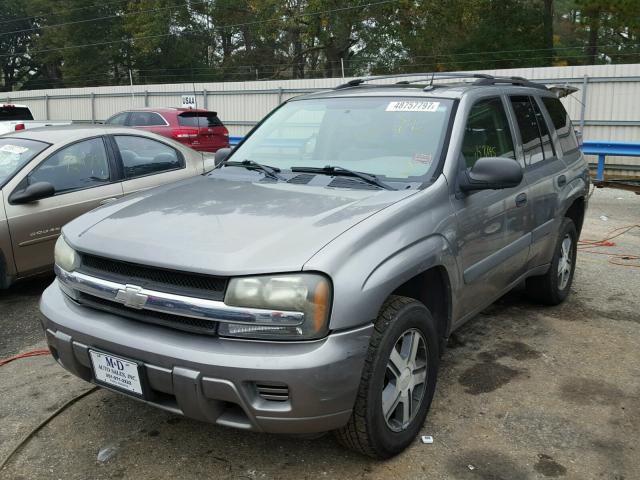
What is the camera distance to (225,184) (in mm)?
3674

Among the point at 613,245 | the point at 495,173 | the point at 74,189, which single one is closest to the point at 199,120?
the point at 74,189

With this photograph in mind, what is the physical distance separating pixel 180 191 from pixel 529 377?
240 cm

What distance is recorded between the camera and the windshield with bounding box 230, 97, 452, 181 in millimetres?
3545

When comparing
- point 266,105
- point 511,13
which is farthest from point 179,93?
point 511,13

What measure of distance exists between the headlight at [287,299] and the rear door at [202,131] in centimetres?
1284

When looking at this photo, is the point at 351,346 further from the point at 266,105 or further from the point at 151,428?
the point at 266,105

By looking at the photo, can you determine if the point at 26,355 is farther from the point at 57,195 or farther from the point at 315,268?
the point at 315,268

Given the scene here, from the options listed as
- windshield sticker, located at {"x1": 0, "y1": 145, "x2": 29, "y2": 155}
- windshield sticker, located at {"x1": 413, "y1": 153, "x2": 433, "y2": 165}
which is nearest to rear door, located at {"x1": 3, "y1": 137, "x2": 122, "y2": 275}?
windshield sticker, located at {"x1": 0, "y1": 145, "x2": 29, "y2": 155}

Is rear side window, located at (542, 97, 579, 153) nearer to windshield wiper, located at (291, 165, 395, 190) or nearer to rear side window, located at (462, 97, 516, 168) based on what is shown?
rear side window, located at (462, 97, 516, 168)

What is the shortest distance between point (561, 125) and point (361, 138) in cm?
225

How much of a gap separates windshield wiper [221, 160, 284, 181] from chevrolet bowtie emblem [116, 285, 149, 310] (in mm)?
1235

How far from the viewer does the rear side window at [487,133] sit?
3697 millimetres

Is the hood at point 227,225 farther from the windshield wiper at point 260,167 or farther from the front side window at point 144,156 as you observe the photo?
the front side window at point 144,156

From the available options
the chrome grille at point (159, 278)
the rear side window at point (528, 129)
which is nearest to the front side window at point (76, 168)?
the chrome grille at point (159, 278)
